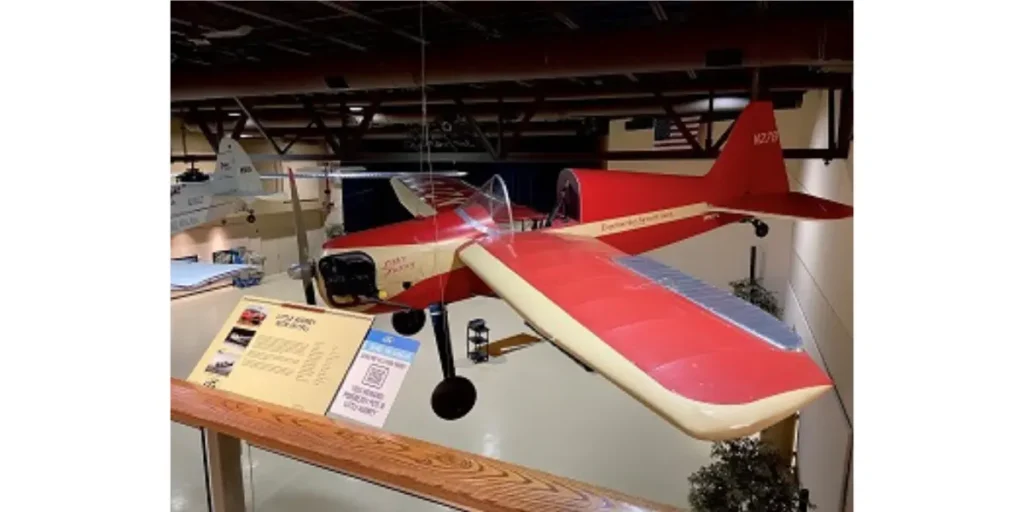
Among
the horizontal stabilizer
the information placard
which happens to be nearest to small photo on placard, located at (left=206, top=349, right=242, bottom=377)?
the information placard

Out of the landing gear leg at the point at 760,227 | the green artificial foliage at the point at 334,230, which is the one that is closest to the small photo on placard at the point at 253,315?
the green artificial foliage at the point at 334,230

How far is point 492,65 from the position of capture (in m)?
2.22

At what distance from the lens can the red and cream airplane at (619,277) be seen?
89cm

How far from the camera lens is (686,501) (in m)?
2.93

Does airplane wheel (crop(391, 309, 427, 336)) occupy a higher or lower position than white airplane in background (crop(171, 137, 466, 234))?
lower

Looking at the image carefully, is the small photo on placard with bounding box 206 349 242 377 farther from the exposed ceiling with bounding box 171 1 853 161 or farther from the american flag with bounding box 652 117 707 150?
the american flag with bounding box 652 117 707 150

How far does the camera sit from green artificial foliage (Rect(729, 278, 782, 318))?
1.97 m

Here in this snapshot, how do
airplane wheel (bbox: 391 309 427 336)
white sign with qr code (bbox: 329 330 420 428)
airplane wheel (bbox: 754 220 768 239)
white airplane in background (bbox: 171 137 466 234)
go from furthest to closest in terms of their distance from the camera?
Answer: white airplane in background (bbox: 171 137 466 234) < airplane wheel (bbox: 391 309 427 336) < airplane wheel (bbox: 754 220 768 239) < white sign with qr code (bbox: 329 330 420 428)

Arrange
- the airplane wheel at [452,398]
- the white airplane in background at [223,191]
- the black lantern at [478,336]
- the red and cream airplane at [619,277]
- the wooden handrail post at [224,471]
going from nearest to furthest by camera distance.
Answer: the red and cream airplane at [619,277], the wooden handrail post at [224,471], the airplane wheel at [452,398], the white airplane in background at [223,191], the black lantern at [478,336]

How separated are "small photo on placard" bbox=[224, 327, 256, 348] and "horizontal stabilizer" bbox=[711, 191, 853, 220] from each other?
146 cm

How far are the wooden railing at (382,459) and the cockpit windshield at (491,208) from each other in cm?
80

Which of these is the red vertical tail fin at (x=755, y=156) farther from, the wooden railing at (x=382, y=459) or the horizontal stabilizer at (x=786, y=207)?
the wooden railing at (x=382, y=459)

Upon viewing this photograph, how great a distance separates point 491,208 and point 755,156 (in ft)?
2.83

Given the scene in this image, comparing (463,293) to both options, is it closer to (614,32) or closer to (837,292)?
(614,32)
